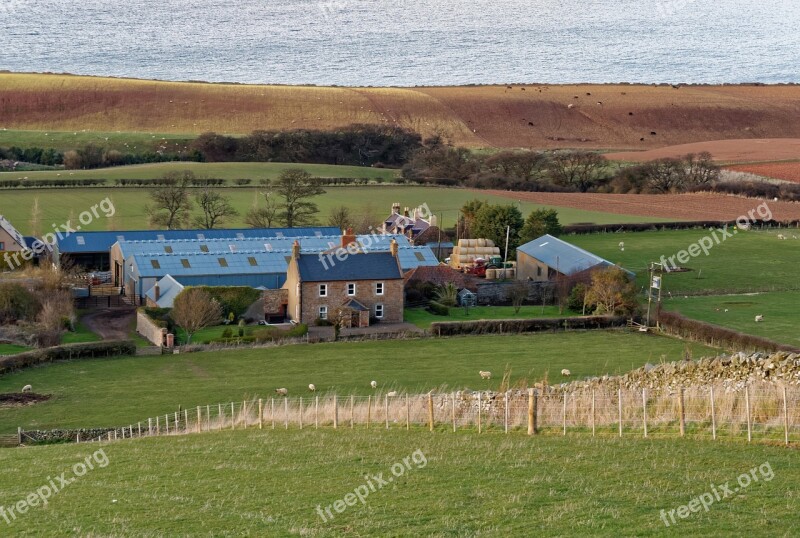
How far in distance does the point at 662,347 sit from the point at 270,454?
29.2 m

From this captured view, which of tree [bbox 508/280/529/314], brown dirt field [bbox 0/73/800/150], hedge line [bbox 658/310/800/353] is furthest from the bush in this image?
brown dirt field [bbox 0/73/800/150]

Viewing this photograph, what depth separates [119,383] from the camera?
145ft

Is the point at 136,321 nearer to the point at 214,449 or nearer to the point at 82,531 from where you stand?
the point at 214,449

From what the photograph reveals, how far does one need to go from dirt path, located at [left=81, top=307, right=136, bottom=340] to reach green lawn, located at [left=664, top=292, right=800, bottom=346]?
26.4 m

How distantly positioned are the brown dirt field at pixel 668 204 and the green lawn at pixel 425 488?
6962 centimetres

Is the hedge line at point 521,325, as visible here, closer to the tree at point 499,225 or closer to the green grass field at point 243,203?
the tree at point 499,225

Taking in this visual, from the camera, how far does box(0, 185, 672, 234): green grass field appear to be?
84.2 meters

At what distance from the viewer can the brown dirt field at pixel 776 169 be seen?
112m

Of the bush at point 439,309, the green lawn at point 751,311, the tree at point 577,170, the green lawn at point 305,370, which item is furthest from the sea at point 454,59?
the green lawn at point 305,370

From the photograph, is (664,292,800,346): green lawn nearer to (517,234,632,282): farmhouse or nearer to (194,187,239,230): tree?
(517,234,632,282): farmhouse

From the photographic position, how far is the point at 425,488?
65.7 ft

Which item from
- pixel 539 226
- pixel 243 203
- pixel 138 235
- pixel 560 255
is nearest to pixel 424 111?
pixel 243 203

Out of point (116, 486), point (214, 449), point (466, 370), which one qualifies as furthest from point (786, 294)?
point (116, 486)

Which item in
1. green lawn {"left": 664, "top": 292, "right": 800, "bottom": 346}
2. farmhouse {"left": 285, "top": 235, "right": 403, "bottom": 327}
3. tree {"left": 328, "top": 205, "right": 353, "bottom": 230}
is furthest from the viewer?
tree {"left": 328, "top": 205, "right": 353, "bottom": 230}
